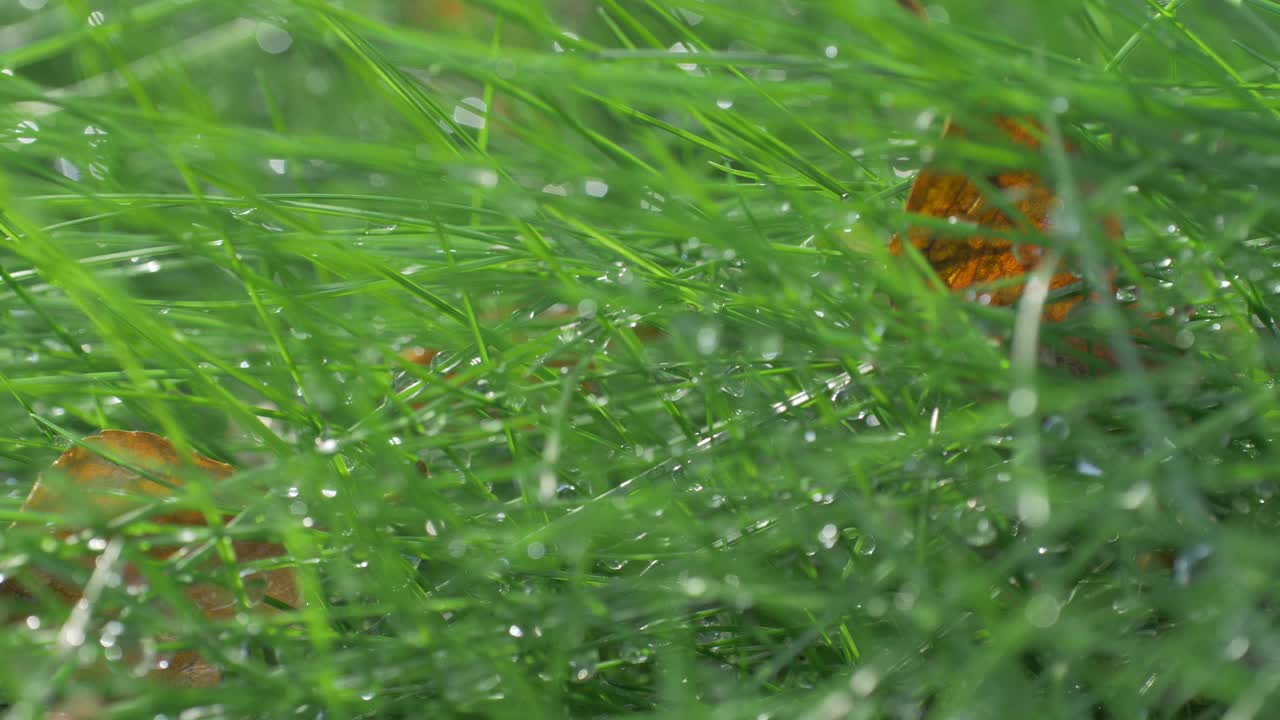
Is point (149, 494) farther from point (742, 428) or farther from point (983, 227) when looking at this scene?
point (983, 227)

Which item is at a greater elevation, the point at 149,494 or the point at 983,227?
the point at 983,227

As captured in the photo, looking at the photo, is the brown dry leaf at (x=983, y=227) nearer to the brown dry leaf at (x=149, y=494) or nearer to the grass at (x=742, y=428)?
the grass at (x=742, y=428)

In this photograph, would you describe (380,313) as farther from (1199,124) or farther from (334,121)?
(334,121)

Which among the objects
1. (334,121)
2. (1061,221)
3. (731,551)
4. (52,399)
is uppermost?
(1061,221)

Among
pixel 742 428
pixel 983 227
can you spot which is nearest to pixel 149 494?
pixel 742 428

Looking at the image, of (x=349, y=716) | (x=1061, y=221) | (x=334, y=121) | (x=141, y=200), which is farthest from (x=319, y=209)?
(x=334, y=121)

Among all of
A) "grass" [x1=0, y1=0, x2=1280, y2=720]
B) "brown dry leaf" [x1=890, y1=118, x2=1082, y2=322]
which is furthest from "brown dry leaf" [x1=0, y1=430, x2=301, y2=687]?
"brown dry leaf" [x1=890, y1=118, x2=1082, y2=322]

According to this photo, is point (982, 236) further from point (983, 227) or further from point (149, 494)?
point (149, 494)
